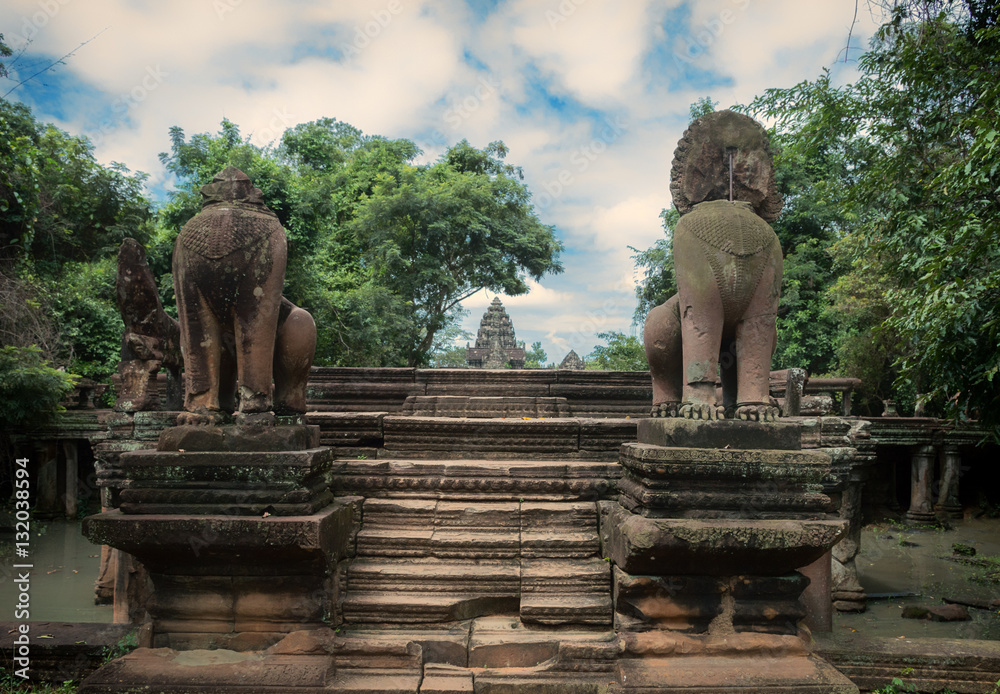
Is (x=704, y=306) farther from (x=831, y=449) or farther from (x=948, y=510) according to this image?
(x=948, y=510)

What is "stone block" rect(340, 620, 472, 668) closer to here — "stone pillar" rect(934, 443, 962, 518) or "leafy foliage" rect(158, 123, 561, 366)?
"leafy foliage" rect(158, 123, 561, 366)

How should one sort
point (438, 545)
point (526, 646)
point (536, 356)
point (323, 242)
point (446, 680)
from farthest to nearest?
point (536, 356), point (323, 242), point (438, 545), point (526, 646), point (446, 680)

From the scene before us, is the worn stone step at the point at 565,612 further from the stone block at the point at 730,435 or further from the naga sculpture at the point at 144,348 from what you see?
the naga sculpture at the point at 144,348

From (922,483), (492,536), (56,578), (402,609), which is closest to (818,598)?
(492,536)

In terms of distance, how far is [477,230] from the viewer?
18609 mm

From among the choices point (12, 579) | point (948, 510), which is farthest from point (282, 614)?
point (948, 510)

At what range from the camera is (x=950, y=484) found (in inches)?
566

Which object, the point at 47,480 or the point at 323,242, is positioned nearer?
the point at 47,480

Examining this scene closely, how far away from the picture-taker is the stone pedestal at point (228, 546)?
9.21ft

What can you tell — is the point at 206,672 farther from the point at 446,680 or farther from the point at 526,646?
the point at 526,646

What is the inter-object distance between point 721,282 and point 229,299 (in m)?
2.45

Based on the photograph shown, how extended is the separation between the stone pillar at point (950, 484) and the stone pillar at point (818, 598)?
44.7 feet

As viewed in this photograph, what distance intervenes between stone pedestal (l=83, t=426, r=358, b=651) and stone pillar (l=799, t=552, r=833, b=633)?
8.21ft

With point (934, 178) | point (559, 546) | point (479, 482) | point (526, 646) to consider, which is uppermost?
point (934, 178)
